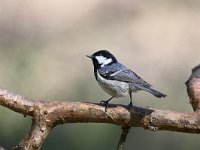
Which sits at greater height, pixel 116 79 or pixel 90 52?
pixel 116 79

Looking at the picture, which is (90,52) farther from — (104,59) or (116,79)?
(116,79)

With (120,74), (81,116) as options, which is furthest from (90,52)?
(81,116)

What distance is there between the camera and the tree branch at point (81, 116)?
105 inches

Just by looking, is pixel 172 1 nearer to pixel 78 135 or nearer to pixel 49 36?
pixel 49 36

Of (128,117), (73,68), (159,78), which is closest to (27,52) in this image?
(73,68)

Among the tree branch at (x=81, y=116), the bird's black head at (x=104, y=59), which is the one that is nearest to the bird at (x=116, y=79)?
the bird's black head at (x=104, y=59)

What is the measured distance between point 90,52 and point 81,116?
19.0 feet

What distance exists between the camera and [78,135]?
20.9ft

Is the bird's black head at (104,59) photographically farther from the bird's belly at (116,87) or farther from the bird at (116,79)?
the bird's belly at (116,87)

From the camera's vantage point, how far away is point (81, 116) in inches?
106

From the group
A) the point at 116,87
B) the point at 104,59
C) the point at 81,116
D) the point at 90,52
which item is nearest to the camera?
the point at 81,116

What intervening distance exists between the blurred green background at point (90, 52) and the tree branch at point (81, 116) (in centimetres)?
333

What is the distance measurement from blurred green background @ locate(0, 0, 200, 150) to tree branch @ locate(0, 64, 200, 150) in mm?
3326

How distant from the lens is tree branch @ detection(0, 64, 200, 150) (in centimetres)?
267
